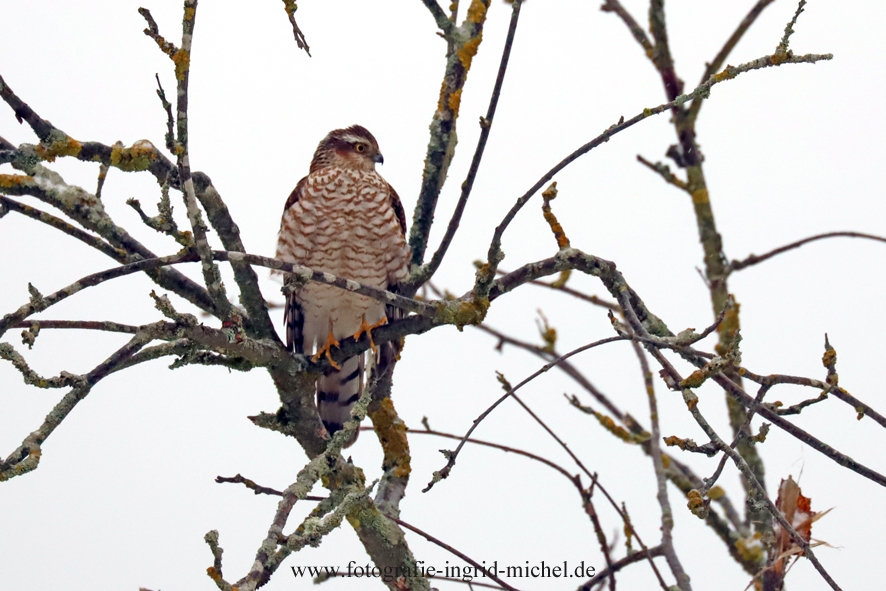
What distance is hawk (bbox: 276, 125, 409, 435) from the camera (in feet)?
16.4

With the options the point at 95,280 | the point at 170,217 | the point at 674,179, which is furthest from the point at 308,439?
the point at 674,179

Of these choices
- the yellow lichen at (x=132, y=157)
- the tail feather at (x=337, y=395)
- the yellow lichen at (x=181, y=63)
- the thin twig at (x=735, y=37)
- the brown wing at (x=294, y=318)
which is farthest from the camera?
the thin twig at (x=735, y=37)

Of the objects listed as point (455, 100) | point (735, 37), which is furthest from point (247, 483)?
point (735, 37)

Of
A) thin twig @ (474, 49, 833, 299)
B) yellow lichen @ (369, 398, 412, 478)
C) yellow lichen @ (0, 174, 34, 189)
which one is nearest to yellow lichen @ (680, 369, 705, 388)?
thin twig @ (474, 49, 833, 299)

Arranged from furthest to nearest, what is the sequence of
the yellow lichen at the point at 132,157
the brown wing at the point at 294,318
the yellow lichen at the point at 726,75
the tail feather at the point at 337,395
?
the brown wing at the point at 294,318, the tail feather at the point at 337,395, the yellow lichen at the point at 132,157, the yellow lichen at the point at 726,75

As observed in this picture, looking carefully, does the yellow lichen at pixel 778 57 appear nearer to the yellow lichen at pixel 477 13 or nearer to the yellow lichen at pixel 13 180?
the yellow lichen at pixel 477 13

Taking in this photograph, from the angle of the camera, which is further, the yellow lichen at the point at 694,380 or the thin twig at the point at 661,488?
the thin twig at the point at 661,488

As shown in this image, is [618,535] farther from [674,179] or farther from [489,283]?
[674,179]

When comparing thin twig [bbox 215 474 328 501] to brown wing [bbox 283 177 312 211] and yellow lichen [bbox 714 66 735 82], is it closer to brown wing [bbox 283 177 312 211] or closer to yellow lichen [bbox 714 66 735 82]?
yellow lichen [bbox 714 66 735 82]

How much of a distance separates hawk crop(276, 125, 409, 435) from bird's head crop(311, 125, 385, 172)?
0.07 feet

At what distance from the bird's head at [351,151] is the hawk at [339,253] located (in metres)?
0.02

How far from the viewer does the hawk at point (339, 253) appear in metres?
5.01

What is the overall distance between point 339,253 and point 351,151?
29.4 inches

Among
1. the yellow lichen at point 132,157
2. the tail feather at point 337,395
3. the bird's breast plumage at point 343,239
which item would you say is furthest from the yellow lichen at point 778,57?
the tail feather at point 337,395
